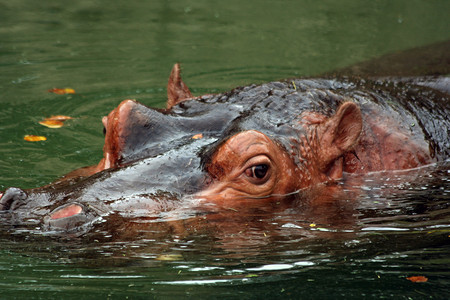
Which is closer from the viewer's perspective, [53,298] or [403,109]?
[53,298]

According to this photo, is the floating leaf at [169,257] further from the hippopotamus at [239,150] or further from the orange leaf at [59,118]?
the orange leaf at [59,118]

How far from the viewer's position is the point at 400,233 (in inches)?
194

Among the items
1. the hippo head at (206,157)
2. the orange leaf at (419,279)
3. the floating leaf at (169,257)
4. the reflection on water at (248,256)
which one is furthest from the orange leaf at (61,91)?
the orange leaf at (419,279)

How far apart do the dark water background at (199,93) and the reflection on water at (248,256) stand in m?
0.01

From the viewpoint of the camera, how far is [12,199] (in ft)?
14.4

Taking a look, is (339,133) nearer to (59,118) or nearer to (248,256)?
(248,256)

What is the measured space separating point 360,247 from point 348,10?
10.6m

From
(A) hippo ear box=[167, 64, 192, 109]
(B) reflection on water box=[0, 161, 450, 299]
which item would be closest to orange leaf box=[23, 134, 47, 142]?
(A) hippo ear box=[167, 64, 192, 109]

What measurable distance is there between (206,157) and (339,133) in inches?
47.5

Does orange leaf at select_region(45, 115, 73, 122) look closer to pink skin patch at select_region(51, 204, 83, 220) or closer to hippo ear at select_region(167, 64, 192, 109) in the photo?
hippo ear at select_region(167, 64, 192, 109)

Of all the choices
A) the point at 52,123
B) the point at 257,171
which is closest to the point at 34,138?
the point at 52,123

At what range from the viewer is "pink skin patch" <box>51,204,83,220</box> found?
4.11 m

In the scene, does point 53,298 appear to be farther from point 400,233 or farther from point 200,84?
point 200,84

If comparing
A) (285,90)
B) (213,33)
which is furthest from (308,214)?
(213,33)
